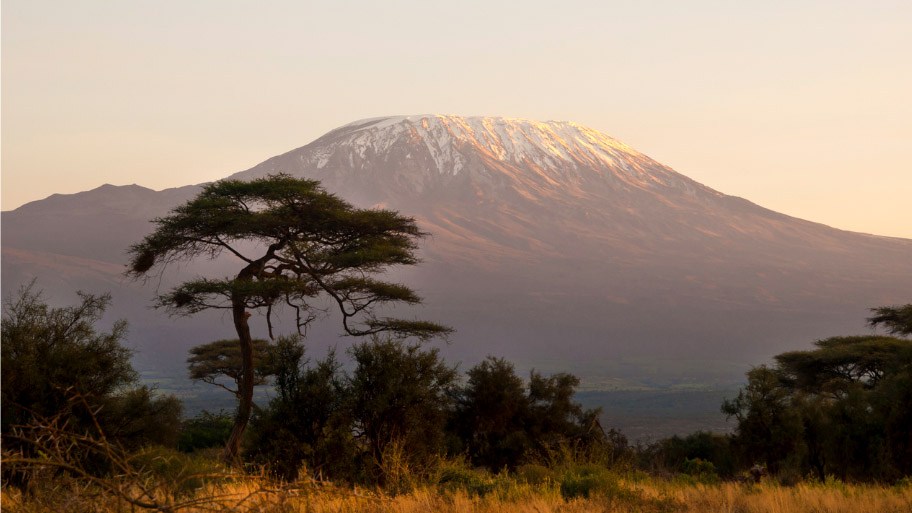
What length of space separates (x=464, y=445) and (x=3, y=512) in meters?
20.7

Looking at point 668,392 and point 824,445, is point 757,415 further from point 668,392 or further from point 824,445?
point 668,392

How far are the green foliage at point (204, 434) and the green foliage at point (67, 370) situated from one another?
13181mm

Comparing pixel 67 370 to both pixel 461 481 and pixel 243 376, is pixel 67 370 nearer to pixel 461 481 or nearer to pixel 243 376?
pixel 243 376

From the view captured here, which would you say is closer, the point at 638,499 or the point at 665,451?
the point at 638,499

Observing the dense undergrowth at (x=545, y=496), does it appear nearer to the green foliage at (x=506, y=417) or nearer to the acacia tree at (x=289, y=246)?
the acacia tree at (x=289, y=246)

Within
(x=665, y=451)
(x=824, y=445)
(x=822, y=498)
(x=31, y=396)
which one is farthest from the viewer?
(x=665, y=451)

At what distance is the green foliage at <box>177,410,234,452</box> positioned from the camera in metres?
33.7

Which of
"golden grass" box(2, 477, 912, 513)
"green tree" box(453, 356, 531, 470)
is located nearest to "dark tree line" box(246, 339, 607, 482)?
"golden grass" box(2, 477, 912, 513)

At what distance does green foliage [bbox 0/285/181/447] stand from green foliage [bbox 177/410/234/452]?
43.2ft

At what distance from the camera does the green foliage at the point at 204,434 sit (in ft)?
110

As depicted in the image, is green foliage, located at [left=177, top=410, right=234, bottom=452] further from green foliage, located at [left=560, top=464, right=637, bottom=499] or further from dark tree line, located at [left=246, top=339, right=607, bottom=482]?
green foliage, located at [left=560, top=464, right=637, bottom=499]

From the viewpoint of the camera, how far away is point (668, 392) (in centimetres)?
16550

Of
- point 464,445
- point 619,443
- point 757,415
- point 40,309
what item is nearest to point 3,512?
point 40,309

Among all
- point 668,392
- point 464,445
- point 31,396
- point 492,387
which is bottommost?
point 668,392
